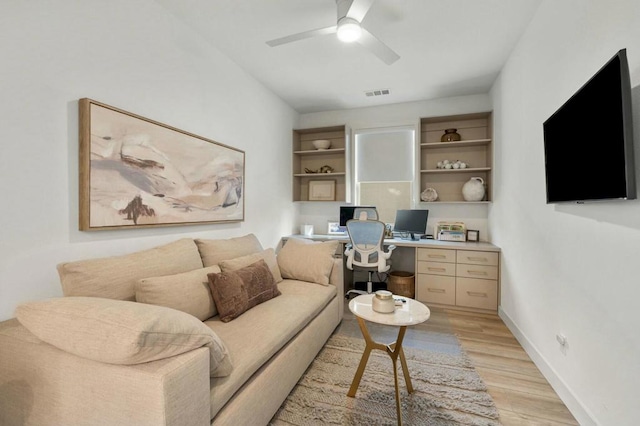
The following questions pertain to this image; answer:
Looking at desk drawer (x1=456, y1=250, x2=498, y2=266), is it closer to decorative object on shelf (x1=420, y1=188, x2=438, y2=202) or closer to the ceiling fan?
decorative object on shelf (x1=420, y1=188, x2=438, y2=202)

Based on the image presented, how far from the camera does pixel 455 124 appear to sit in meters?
3.96

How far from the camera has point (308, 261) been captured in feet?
9.19

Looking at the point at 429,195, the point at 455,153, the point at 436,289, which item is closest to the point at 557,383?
the point at 436,289

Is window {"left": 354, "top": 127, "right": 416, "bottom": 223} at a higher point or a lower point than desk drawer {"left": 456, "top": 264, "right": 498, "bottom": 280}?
higher

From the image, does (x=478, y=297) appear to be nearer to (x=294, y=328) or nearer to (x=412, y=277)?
(x=412, y=277)

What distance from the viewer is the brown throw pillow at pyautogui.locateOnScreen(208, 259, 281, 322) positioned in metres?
1.86

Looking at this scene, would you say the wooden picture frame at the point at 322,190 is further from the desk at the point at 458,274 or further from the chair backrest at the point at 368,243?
the desk at the point at 458,274

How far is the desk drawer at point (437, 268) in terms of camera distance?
11.2 ft

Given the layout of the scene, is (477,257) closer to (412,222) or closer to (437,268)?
(437,268)

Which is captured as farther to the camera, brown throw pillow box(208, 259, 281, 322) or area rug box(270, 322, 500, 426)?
brown throw pillow box(208, 259, 281, 322)

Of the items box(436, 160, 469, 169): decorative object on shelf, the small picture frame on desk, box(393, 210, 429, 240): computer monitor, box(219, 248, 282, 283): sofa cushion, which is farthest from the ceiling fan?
the small picture frame on desk

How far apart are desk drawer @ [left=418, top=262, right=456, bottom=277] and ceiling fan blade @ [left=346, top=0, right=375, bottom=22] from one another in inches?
105

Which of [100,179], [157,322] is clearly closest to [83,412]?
[157,322]

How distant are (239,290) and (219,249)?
54 cm
